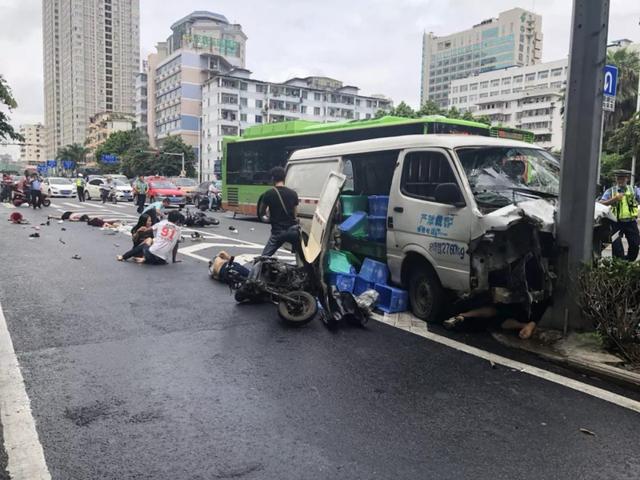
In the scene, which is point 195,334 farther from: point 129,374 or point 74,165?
point 74,165

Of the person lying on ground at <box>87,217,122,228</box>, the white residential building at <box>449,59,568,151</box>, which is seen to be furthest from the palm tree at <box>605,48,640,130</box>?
the white residential building at <box>449,59,568,151</box>

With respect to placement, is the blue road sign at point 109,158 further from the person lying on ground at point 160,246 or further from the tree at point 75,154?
the person lying on ground at point 160,246

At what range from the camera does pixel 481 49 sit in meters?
164

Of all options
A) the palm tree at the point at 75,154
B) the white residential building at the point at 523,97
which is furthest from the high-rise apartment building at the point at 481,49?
the palm tree at the point at 75,154

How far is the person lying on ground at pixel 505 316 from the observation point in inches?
233

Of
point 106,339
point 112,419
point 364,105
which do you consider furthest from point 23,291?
point 364,105

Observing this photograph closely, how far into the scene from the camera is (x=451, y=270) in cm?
587

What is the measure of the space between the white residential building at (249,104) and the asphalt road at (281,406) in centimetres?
7736

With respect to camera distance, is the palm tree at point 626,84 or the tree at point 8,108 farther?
the palm tree at point 626,84

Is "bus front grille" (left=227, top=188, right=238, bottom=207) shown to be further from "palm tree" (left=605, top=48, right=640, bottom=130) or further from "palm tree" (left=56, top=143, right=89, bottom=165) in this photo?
"palm tree" (left=56, top=143, right=89, bottom=165)

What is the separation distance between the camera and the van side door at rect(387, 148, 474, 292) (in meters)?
5.74

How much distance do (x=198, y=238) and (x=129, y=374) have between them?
10.4 metres

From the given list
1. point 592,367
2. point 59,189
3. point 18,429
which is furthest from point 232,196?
point 59,189

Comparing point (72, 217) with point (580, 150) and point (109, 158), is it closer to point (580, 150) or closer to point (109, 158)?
point (580, 150)
